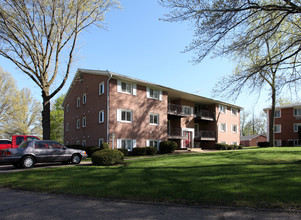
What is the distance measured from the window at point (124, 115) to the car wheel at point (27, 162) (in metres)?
10.7

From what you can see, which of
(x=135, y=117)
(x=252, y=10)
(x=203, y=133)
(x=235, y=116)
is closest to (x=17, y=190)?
(x=252, y=10)

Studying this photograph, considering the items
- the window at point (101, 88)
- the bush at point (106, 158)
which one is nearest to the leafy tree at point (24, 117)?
the window at point (101, 88)

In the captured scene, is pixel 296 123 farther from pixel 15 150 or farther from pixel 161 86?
pixel 15 150

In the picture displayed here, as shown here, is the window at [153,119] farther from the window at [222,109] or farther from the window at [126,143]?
the window at [222,109]

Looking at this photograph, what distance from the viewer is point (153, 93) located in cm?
2745

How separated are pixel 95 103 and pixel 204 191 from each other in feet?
68.5

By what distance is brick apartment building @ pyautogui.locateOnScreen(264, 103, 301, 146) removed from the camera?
43.4m

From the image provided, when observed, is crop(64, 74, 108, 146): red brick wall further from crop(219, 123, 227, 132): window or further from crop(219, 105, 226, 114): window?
crop(219, 105, 226, 114): window

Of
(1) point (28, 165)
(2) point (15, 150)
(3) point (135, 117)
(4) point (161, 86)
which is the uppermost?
(4) point (161, 86)

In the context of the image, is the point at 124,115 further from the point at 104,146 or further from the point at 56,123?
the point at 56,123

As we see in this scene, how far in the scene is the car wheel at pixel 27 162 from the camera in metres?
13.0

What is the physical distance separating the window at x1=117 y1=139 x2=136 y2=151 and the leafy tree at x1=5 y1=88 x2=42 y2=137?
82.9 ft

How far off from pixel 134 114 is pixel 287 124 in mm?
33382

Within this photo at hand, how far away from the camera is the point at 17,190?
772 cm
